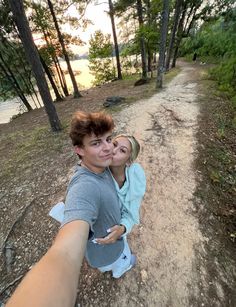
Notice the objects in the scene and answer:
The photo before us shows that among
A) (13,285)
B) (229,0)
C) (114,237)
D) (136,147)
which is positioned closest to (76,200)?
(114,237)

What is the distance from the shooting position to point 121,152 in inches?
68.9

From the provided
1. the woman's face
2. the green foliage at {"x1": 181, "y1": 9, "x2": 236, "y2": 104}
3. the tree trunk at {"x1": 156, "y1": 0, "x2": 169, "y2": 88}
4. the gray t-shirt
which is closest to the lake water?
the tree trunk at {"x1": 156, "y1": 0, "x2": 169, "y2": 88}

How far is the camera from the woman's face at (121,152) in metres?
1.72

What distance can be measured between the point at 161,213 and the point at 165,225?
→ 0.25m

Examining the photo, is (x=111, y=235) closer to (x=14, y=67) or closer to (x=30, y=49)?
(x=30, y=49)

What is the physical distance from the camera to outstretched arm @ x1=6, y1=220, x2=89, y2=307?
2.25ft

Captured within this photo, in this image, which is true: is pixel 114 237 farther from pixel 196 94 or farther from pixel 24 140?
pixel 196 94

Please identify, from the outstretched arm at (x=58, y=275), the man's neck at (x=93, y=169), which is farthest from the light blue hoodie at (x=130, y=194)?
the outstretched arm at (x=58, y=275)

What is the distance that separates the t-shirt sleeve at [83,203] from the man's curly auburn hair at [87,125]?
13.2 inches

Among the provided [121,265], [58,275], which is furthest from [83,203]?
[121,265]

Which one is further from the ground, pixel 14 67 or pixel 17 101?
pixel 14 67

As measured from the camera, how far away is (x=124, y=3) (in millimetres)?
12383

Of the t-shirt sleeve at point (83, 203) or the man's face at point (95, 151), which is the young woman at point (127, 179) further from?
the t-shirt sleeve at point (83, 203)

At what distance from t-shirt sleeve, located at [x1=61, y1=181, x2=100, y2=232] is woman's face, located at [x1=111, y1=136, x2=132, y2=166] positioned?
46cm
